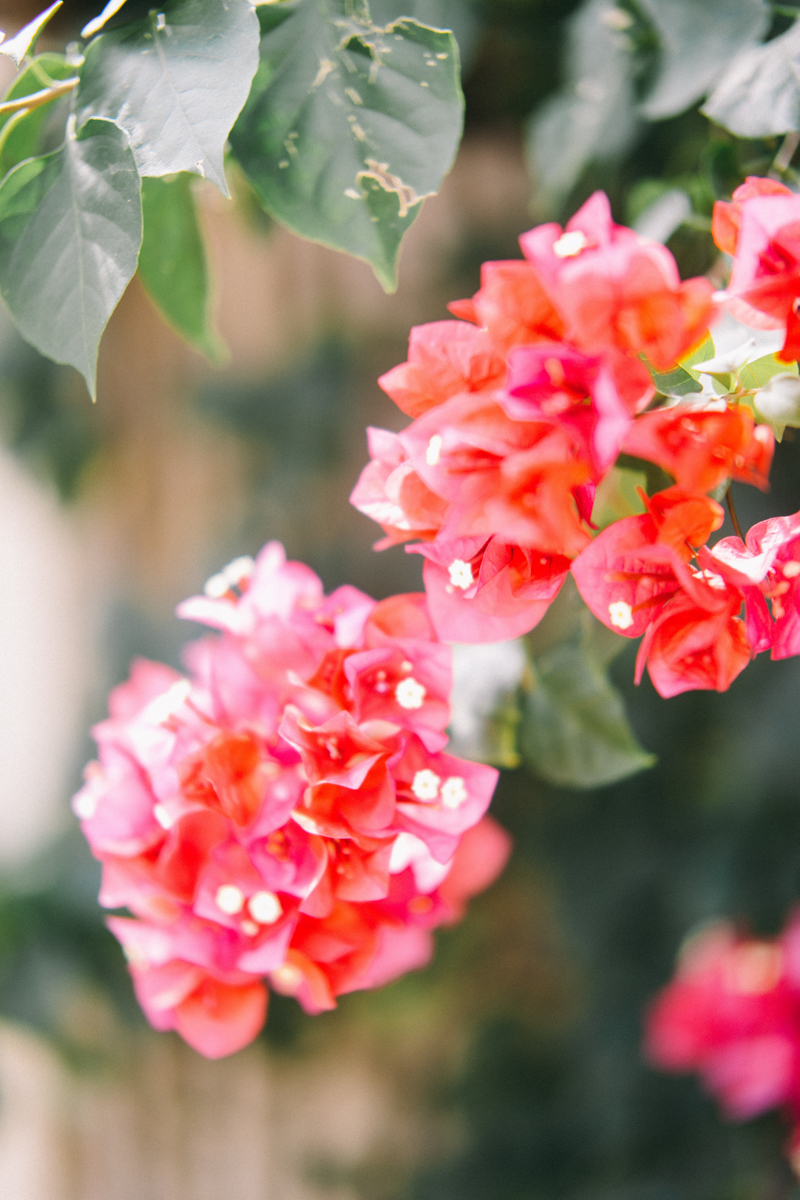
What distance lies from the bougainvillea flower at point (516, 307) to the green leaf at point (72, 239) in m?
0.15

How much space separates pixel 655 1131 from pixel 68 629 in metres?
0.84

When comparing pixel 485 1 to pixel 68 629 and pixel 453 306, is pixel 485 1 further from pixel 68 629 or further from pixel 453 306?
pixel 68 629

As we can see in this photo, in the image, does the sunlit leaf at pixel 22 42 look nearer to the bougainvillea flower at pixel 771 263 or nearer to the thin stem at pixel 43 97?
the thin stem at pixel 43 97

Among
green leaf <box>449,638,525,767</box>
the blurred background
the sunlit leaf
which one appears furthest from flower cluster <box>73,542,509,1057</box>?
the blurred background

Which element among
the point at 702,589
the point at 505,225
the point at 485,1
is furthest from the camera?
the point at 505,225

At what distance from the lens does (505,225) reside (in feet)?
2.79

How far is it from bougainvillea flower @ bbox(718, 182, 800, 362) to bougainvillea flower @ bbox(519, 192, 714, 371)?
0.03 m

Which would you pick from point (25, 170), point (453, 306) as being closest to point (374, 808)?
point (453, 306)

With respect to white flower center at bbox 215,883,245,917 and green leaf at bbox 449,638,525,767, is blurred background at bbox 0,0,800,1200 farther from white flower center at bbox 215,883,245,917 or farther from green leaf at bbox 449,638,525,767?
white flower center at bbox 215,883,245,917

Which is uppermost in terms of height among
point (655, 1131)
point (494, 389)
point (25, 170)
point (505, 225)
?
point (25, 170)

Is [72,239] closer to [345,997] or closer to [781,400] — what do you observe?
[781,400]

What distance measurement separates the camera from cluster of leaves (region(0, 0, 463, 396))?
0.34m

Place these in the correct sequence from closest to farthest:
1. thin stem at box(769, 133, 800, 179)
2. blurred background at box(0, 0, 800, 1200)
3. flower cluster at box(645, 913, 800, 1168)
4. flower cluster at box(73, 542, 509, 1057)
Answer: flower cluster at box(73, 542, 509, 1057) < thin stem at box(769, 133, 800, 179) < flower cluster at box(645, 913, 800, 1168) < blurred background at box(0, 0, 800, 1200)

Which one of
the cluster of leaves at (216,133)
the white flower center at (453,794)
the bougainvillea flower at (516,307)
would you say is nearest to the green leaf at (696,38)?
the cluster of leaves at (216,133)
